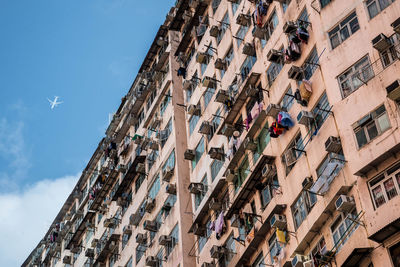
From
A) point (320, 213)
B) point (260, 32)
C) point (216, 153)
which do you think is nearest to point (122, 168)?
point (216, 153)

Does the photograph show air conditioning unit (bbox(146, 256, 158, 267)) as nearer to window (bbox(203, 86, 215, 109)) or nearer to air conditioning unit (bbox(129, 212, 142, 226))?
air conditioning unit (bbox(129, 212, 142, 226))

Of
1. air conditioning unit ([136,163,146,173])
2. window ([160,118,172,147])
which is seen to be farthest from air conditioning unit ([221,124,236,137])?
air conditioning unit ([136,163,146,173])

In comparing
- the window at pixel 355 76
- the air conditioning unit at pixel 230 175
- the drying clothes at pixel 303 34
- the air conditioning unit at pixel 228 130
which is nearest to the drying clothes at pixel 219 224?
the air conditioning unit at pixel 230 175

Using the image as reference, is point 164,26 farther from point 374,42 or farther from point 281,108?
point 374,42

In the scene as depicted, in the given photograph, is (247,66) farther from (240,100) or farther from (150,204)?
(150,204)


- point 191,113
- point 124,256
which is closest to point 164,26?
point 191,113

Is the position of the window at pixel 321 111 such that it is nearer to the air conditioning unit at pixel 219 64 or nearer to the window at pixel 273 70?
the window at pixel 273 70

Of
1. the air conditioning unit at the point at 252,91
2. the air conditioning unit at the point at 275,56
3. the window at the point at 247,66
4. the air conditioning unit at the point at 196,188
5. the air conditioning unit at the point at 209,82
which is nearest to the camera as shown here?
the air conditioning unit at the point at 275,56

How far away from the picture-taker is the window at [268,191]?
25.0 metres

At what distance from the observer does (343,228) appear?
66.4ft

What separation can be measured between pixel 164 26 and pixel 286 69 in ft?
56.2

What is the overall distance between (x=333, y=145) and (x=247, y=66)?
9742mm

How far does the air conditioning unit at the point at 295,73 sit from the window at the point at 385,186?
21.2 ft

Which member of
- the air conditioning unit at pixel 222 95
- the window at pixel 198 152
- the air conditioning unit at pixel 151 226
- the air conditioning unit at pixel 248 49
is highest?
the air conditioning unit at pixel 248 49
